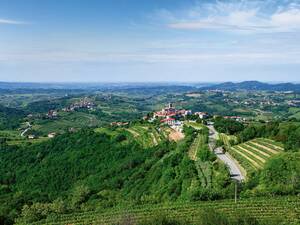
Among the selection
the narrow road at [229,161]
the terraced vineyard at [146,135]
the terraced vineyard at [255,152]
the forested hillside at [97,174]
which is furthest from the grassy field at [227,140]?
the terraced vineyard at [146,135]

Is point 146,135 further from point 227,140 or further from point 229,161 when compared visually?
point 229,161

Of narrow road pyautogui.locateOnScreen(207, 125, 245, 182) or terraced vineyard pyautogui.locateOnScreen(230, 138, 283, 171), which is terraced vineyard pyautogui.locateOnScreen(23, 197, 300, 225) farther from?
terraced vineyard pyautogui.locateOnScreen(230, 138, 283, 171)

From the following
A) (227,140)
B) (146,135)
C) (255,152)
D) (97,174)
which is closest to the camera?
(255,152)

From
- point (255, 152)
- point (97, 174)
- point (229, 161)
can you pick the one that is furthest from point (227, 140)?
point (97, 174)

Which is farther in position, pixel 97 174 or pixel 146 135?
pixel 146 135

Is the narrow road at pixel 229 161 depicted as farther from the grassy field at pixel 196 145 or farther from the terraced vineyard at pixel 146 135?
the terraced vineyard at pixel 146 135

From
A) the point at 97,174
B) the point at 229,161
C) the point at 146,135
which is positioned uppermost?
the point at 229,161

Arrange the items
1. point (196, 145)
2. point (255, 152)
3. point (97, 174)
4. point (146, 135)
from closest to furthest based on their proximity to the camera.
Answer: point (255, 152) < point (196, 145) < point (97, 174) < point (146, 135)
